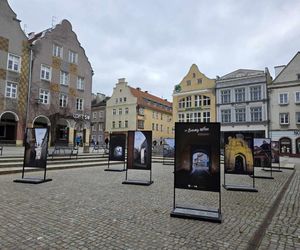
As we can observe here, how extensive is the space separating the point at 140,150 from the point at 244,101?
3515cm

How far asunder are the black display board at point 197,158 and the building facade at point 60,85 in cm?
2408

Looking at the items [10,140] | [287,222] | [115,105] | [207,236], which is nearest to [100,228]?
[207,236]

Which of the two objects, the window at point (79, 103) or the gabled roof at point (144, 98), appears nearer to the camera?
the window at point (79, 103)

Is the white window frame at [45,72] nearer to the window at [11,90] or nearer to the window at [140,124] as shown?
the window at [11,90]

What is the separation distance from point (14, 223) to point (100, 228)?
1693 millimetres

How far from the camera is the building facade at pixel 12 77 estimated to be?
24.3 metres

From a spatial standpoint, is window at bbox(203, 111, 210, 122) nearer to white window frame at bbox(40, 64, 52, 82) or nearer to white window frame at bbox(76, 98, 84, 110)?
white window frame at bbox(76, 98, 84, 110)

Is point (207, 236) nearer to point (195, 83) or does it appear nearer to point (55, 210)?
point (55, 210)

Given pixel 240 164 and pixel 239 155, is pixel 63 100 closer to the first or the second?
pixel 239 155

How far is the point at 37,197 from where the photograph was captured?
6.95m

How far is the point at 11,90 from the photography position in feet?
81.8

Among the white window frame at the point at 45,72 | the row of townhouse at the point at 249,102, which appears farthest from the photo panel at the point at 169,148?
the row of townhouse at the point at 249,102

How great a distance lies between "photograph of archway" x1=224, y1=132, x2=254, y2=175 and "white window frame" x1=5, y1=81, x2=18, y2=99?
23.1 meters

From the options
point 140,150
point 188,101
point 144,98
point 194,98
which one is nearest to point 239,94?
point 194,98
